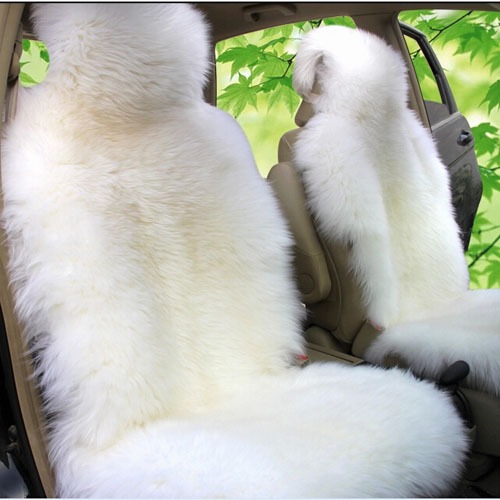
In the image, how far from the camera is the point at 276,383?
4.26 ft

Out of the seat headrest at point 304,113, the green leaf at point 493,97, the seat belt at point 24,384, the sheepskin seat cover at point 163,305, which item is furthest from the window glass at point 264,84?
the seat belt at point 24,384

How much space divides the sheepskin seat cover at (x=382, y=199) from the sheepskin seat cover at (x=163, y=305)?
372 millimetres

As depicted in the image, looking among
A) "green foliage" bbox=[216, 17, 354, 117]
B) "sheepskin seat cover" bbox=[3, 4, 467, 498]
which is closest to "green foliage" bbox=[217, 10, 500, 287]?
"green foliage" bbox=[216, 17, 354, 117]

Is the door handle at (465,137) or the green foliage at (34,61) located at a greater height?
the green foliage at (34,61)

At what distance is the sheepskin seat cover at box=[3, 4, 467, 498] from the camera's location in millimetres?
1013

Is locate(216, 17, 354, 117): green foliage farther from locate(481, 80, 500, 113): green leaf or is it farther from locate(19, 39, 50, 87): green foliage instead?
locate(19, 39, 50, 87): green foliage

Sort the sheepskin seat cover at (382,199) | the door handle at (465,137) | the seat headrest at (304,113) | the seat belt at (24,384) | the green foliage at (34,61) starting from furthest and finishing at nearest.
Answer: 1. the door handle at (465,137)
2. the seat headrest at (304,113)
3. the sheepskin seat cover at (382,199)
4. the green foliage at (34,61)
5. the seat belt at (24,384)

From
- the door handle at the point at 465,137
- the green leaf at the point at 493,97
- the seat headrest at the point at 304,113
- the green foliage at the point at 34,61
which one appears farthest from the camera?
the door handle at the point at 465,137

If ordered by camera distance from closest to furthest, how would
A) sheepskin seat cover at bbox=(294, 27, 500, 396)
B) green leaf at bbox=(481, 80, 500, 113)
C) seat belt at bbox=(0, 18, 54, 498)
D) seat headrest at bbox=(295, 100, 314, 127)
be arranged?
seat belt at bbox=(0, 18, 54, 498)
sheepskin seat cover at bbox=(294, 27, 500, 396)
seat headrest at bbox=(295, 100, 314, 127)
green leaf at bbox=(481, 80, 500, 113)

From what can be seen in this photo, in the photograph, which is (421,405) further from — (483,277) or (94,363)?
(483,277)

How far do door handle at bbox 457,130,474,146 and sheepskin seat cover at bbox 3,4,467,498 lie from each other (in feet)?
4.14

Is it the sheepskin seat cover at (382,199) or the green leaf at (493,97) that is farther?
the green leaf at (493,97)

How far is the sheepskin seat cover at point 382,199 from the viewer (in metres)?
1.68

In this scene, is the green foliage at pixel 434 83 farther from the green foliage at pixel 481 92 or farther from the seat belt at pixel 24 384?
the seat belt at pixel 24 384
